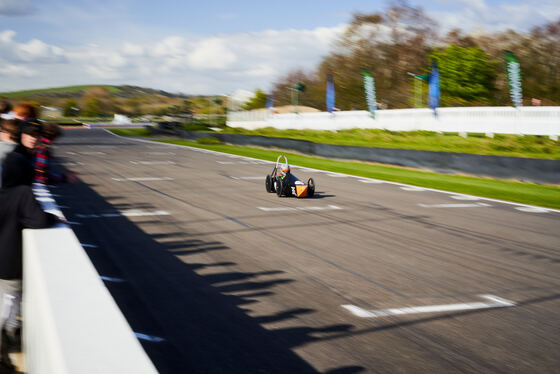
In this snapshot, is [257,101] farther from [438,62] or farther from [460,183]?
[460,183]

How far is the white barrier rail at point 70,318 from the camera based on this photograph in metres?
2.43

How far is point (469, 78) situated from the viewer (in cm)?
6116

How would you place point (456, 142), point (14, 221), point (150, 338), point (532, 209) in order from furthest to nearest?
point (456, 142) → point (532, 209) → point (150, 338) → point (14, 221)

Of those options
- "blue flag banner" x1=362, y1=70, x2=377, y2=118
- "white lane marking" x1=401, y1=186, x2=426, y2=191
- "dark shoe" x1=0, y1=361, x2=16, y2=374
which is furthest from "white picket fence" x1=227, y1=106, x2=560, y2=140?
"dark shoe" x1=0, y1=361, x2=16, y2=374

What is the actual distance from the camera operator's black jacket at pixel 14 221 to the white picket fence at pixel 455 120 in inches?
1017

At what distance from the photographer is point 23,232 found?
15.6 ft

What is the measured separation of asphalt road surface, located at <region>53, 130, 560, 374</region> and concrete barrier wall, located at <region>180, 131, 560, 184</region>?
4.34 metres

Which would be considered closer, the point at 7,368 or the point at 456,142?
the point at 7,368

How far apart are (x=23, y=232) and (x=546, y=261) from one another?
7050 millimetres

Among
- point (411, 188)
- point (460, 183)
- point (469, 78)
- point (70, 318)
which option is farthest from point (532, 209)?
point (469, 78)

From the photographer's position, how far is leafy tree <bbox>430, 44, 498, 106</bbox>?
199ft

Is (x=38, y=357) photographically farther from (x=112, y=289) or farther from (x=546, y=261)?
(x=546, y=261)

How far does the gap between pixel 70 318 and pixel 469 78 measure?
209ft

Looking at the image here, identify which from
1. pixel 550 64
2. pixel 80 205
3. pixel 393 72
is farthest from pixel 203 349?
pixel 393 72
